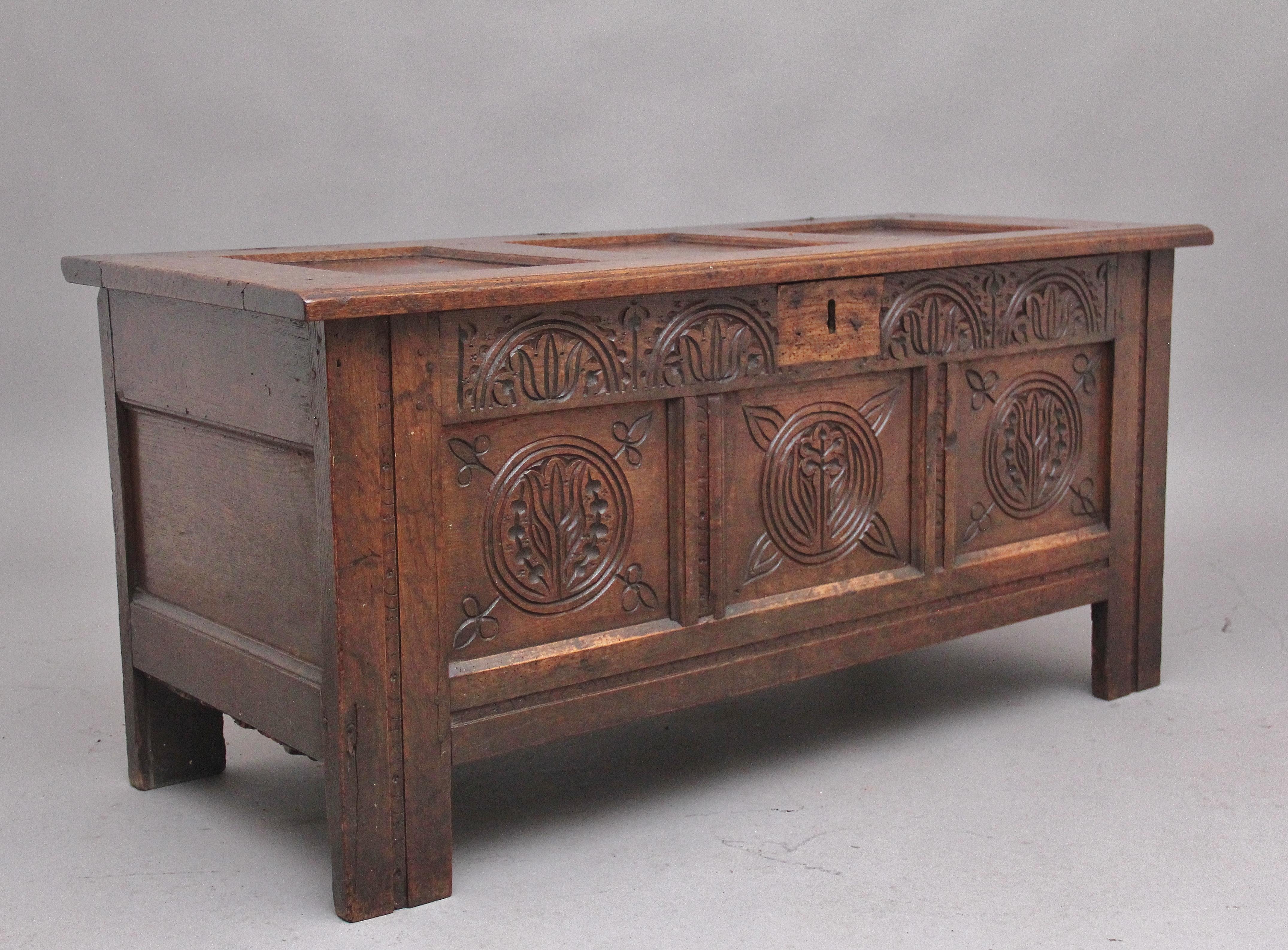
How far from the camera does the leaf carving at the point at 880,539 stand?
3377 mm

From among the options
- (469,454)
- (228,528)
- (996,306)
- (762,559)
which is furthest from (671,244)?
(228,528)

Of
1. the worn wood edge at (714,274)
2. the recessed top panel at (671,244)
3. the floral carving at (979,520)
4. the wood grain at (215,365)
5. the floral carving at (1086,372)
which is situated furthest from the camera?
the floral carving at (1086,372)

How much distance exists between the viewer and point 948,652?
4152mm

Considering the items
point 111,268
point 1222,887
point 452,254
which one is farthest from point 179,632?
point 1222,887

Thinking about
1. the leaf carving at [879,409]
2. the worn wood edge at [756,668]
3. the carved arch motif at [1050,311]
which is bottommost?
the worn wood edge at [756,668]

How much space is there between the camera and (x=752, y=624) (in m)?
3.20

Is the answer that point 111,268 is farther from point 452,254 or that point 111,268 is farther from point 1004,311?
point 1004,311

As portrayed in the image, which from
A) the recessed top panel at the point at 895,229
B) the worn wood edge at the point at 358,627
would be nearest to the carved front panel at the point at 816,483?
the recessed top panel at the point at 895,229

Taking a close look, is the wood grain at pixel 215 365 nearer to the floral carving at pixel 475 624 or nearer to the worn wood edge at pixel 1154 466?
the floral carving at pixel 475 624

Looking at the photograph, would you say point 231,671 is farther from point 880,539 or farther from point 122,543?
point 880,539

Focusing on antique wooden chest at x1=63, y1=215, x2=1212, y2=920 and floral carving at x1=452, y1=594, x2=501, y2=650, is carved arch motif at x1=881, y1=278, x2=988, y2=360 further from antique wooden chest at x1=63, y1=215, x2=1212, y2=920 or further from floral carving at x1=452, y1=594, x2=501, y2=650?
floral carving at x1=452, y1=594, x2=501, y2=650

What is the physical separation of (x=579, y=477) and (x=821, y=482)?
1.77 feet

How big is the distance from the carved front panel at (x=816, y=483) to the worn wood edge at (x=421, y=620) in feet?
1.97

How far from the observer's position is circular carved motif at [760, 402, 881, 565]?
127 inches
